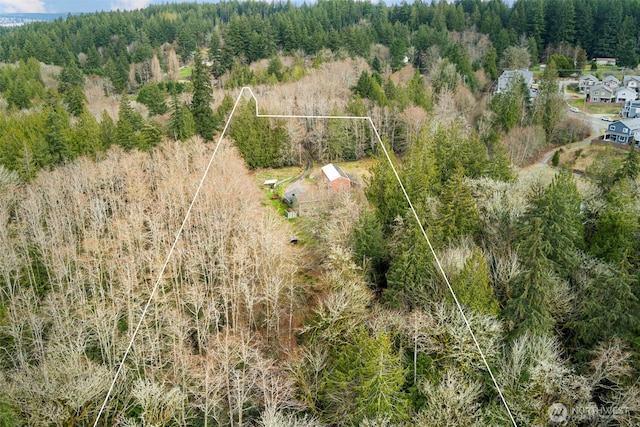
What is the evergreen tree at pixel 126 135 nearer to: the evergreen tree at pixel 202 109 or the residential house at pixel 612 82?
the evergreen tree at pixel 202 109

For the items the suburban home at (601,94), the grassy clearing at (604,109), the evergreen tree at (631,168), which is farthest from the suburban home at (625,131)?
the evergreen tree at (631,168)

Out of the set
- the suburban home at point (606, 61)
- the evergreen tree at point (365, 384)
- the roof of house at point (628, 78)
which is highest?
the suburban home at point (606, 61)

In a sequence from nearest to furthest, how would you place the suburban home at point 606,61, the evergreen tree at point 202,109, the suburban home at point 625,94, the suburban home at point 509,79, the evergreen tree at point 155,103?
the evergreen tree at point 202,109 → the evergreen tree at point 155,103 → the suburban home at point 509,79 → the suburban home at point 625,94 → the suburban home at point 606,61

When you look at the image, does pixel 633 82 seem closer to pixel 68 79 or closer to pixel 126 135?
pixel 126 135

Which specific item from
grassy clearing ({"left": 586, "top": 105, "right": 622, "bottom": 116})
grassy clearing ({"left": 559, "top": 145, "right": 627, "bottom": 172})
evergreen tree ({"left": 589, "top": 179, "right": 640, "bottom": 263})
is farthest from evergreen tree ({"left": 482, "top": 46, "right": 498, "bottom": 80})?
evergreen tree ({"left": 589, "top": 179, "right": 640, "bottom": 263})

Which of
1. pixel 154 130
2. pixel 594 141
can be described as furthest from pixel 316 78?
pixel 594 141

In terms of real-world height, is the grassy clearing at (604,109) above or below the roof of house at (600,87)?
below
